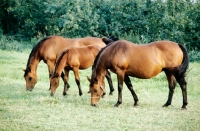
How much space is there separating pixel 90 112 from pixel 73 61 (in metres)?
3.08

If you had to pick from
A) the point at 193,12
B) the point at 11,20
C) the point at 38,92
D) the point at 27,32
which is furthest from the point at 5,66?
the point at 11,20

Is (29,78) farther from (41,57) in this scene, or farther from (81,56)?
(81,56)

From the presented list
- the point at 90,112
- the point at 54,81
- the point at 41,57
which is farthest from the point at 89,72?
the point at 90,112

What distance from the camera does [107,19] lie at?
101 feet

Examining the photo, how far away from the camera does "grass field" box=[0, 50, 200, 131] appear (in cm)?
714

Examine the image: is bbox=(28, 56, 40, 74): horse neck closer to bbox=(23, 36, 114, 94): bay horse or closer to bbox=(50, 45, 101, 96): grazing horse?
bbox=(23, 36, 114, 94): bay horse

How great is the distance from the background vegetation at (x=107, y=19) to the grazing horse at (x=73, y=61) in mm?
12729

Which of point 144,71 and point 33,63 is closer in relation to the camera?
point 144,71

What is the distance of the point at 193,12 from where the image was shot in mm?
25016

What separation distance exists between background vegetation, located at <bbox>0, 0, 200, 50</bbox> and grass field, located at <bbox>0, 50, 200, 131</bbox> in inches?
480

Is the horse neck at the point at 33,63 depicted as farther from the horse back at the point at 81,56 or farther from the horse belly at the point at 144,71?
the horse belly at the point at 144,71

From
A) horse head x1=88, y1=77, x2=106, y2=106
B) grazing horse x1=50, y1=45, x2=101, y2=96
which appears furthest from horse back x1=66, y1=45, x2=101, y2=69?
horse head x1=88, y1=77, x2=106, y2=106

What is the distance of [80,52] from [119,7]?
1832cm

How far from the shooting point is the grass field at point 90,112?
281 inches
